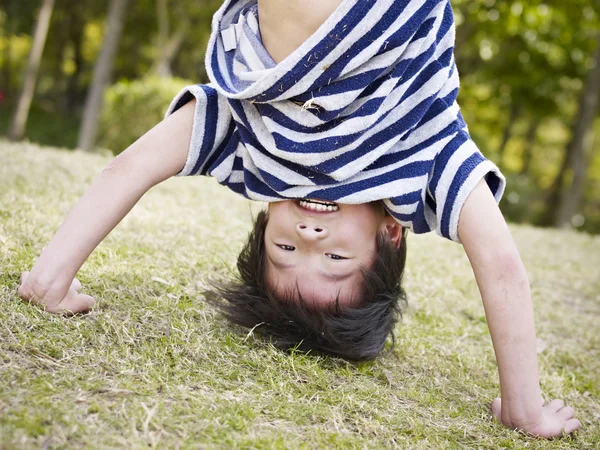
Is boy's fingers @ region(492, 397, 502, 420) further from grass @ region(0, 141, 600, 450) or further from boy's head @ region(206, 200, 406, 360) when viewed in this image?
boy's head @ region(206, 200, 406, 360)

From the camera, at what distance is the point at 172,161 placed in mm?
2184

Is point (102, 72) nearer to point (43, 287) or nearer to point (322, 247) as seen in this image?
point (43, 287)

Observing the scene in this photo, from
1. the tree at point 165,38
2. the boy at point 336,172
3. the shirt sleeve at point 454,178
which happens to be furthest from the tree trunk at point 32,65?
the shirt sleeve at point 454,178

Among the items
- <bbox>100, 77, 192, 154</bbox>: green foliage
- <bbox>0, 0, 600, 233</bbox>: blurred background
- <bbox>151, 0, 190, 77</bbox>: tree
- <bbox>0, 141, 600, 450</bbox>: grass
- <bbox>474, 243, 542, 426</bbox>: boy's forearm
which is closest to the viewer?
<bbox>0, 141, 600, 450</bbox>: grass

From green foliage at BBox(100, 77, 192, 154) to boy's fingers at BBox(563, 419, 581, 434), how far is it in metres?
7.30

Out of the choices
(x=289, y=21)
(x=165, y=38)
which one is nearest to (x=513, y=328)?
(x=289, y=21)

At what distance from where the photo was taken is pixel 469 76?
1397 cm

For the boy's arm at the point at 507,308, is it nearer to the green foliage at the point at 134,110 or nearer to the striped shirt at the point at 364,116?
the striped shirt at the point at 364,116

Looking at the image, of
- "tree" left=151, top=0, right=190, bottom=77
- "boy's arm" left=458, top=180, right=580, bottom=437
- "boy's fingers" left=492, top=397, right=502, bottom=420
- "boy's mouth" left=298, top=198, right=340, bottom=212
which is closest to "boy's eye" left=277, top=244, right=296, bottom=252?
"boy's mouth" left=298, top=198, right=340, bottom=212

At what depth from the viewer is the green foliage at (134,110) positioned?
28.4 feet

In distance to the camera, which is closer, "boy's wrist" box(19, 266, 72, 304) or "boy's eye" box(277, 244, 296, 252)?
"boy's wrist" box(19, 266, 72, 304)

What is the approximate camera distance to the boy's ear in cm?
225

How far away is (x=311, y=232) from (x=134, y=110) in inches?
290

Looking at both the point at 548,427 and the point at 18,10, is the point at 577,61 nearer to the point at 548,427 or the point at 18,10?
the point at 548,427
